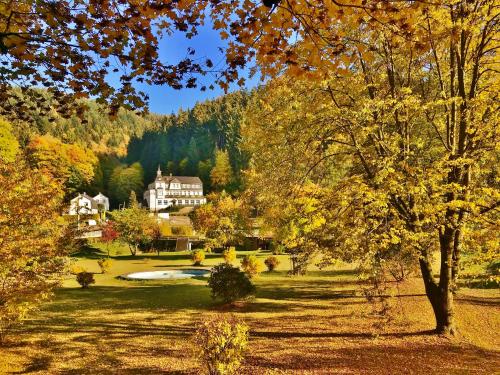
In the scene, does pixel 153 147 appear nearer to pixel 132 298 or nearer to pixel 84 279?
pixel 84 279

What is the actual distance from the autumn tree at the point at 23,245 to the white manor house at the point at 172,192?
9535 centimetres

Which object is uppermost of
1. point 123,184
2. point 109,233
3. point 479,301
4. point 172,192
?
point 123,184

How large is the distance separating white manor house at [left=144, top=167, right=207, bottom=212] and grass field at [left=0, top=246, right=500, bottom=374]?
8773 centimetres

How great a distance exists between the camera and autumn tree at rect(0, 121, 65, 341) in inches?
383

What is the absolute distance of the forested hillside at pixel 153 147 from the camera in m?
103

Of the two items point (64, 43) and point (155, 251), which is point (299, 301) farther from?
point (155, 251)

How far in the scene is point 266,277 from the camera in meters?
27.2

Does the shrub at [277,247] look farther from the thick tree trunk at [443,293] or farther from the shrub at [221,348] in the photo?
the shrub at [221,348]

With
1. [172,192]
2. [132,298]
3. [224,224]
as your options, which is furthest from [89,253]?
[172,192]

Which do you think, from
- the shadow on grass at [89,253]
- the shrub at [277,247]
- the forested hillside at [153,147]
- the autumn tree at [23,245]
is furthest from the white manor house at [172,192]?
the autumn tree at [23,245]

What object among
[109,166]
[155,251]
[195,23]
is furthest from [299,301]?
[109,166]

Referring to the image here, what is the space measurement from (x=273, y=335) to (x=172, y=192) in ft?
326

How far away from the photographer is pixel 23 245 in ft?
33.0

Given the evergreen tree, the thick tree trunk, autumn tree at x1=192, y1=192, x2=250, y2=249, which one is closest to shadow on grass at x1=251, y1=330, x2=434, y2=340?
the thick tree trunk
